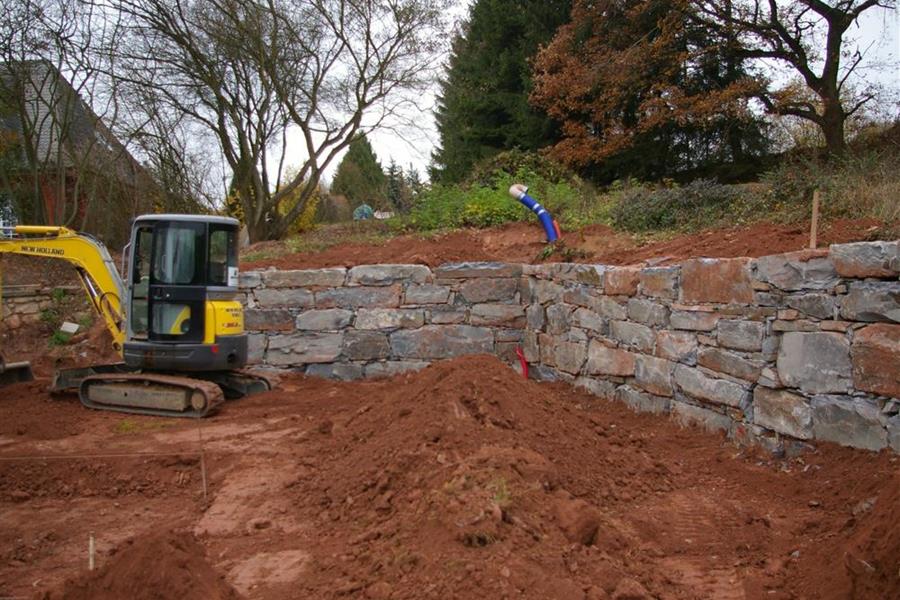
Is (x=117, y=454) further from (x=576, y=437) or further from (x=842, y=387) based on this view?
(x=842, y=387)

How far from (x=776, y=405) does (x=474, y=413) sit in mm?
2113

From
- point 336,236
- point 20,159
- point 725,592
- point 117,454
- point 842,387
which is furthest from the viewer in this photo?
point 20,159

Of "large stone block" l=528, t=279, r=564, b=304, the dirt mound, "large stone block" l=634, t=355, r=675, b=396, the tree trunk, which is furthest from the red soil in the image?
the tree trunk

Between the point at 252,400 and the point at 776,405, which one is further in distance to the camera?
the point at 252,400

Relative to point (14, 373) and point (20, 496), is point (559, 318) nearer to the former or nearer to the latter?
point (20, 496)

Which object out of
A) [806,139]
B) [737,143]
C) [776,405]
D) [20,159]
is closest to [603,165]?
[737,143]

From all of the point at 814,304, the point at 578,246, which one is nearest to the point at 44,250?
the point at 578,246

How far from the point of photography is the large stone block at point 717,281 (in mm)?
5410

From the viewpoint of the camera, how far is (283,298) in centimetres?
991

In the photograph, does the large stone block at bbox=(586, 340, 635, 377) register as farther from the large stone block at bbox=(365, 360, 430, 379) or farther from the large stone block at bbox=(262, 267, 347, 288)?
the large stone block at bbox=(262, 267, 347, 288)

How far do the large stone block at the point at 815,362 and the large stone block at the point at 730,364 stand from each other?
247 millimetres

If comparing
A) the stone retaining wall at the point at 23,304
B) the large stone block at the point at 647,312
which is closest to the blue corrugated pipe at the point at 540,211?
the large stone block at the point at 647,312

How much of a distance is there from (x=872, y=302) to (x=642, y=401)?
8.88ft

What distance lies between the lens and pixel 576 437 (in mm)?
5320
